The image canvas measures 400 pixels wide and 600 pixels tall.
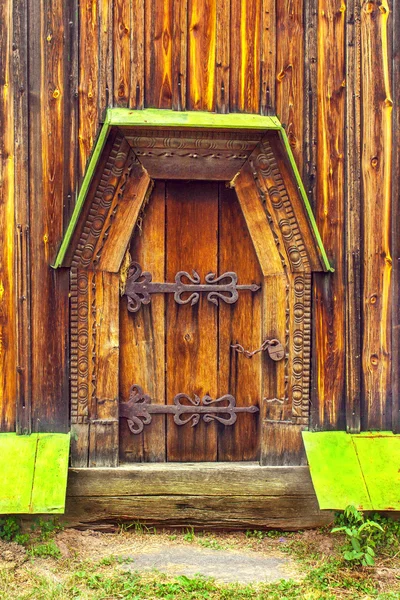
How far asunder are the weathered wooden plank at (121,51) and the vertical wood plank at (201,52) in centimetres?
36

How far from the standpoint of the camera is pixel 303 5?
14.7ft

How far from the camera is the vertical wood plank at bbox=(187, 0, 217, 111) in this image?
4.42 metres

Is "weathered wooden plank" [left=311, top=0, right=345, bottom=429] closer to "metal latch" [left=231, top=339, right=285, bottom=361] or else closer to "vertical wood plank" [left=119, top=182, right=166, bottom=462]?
"metal latch" [left=231, top=339, right=285, bottom=361]

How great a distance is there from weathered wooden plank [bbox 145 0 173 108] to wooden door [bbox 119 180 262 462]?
508 mm

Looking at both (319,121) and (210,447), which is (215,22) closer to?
(319,121)

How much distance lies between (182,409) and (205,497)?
0.53 meters

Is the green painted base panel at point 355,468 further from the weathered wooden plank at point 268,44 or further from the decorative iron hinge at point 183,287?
the weathered wooden plank at point 268,44

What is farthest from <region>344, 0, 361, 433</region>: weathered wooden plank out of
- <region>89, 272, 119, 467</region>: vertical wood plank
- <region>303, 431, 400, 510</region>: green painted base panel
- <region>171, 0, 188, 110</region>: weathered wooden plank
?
<region>89, 272, 119, 467</region>: vertical wood plank

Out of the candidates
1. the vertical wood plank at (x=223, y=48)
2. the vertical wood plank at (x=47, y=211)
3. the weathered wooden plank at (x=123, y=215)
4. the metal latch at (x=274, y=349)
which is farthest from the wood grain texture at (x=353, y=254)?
the vertical wood plank at (x=47, y=211)

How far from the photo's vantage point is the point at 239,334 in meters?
4.62

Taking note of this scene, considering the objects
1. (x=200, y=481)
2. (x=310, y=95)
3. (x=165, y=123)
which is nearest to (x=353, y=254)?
(x=310, y=95)

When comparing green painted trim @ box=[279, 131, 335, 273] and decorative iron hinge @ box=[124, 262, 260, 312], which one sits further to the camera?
decorative iron hinge @ box=[124, 262, 260, 312]

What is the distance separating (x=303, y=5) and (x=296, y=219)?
127cm

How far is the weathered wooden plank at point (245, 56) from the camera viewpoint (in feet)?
14.6
